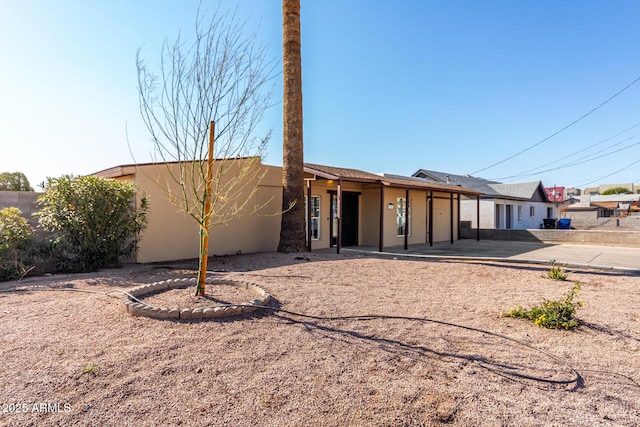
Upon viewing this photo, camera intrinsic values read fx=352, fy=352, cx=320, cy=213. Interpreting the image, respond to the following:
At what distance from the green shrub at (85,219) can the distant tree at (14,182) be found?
11.1 meters

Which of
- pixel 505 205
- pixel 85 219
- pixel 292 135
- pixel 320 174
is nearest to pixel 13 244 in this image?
pixel 85 219

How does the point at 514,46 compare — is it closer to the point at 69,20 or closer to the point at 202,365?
the point at 69,20

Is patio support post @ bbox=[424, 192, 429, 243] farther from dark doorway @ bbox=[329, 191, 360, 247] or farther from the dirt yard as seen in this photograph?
the dirt yard

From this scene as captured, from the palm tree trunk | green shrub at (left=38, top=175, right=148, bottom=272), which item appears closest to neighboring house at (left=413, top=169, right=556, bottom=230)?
the palm tree trunk

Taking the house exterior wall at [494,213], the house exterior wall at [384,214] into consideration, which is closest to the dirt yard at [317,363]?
the house exterior wall at [384,214]

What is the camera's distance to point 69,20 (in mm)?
6824

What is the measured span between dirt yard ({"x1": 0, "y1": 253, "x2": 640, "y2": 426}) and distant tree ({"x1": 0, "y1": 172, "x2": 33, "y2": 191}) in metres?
14.1

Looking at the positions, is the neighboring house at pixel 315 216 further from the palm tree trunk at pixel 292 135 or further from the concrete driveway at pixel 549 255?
the concrete driveway at pixel 549 255

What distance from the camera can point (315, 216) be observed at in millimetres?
12727

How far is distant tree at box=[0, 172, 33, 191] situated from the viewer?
1580 centimetres

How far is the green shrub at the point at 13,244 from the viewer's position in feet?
22.2

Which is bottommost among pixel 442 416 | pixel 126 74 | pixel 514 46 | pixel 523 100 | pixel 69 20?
pixel 442 416

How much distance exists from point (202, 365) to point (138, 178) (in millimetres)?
7310

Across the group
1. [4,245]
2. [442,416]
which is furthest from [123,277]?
[442,416]
